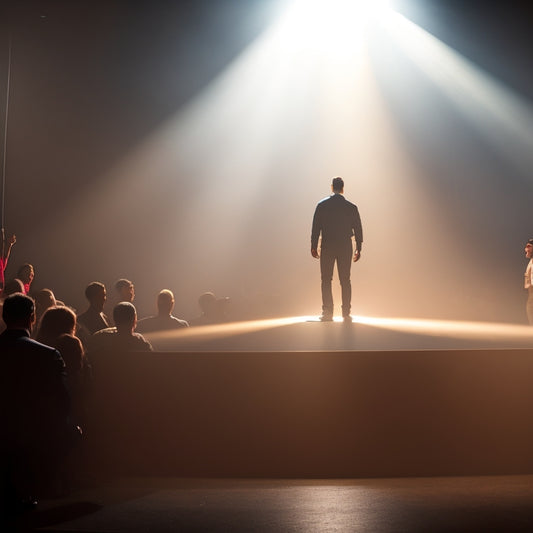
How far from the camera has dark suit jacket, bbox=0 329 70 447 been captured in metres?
2.80

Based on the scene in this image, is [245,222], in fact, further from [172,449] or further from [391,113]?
[172,449]

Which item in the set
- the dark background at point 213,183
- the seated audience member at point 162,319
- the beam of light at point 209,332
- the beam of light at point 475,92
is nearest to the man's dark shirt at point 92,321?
the beam of light at point 209,332

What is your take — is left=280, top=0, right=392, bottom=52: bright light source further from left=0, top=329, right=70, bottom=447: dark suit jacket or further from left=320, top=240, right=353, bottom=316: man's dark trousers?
left=0, top=329, right=70, bottom=447: dark suit jacket

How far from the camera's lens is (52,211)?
37.3 feet

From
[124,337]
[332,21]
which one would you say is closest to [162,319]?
[124,337]

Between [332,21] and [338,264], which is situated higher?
[332,21]

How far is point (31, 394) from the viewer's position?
2811 mm

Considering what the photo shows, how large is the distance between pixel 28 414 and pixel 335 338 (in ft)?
8.33

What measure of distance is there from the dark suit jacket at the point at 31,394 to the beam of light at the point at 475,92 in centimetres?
978

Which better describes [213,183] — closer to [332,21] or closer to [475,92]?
[332,21]

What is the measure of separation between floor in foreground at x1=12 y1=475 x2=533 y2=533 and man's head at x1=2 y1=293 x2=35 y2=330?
2.29ft

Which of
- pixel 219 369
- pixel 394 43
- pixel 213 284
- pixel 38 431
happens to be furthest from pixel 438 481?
pixel 394 43

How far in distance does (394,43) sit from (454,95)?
1.25m

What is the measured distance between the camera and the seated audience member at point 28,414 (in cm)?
280
